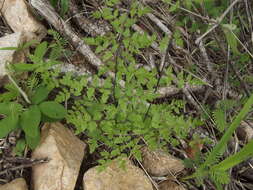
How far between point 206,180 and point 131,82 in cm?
88

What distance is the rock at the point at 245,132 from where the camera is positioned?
8.22ft

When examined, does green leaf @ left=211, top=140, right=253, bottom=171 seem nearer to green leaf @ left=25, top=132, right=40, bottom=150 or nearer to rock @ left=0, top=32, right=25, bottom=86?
green leaf @ left=25, top=132, right=40, bottom=150

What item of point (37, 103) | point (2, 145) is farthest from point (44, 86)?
point (2, 145)

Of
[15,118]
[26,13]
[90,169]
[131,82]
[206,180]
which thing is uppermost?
[26,13]

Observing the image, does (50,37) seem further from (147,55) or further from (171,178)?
(171,178)

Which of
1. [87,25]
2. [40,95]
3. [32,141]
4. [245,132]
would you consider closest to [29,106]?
[40,95]

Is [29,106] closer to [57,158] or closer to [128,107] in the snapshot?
[57,158]

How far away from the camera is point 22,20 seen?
8.06ft

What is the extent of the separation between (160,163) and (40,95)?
903 mm

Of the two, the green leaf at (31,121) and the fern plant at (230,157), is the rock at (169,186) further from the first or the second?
the green leaf at (31,121)

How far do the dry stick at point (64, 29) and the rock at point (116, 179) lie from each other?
0.79 metres

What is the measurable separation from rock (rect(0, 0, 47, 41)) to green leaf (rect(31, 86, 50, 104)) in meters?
0.54

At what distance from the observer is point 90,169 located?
2041 mm

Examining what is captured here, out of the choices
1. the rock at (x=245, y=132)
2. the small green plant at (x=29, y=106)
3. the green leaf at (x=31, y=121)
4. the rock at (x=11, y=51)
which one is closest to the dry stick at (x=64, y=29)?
the rock at (x=11, y=51)
